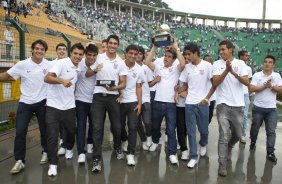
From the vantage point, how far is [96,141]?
4844 mm

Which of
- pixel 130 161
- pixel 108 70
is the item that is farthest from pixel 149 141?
pixel 108 70

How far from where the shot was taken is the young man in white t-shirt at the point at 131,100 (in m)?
5.14

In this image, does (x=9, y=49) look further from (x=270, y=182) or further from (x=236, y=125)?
(x=270, y=182)

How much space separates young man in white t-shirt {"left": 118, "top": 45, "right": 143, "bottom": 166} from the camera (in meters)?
5.14

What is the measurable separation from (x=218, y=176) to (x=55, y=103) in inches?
103

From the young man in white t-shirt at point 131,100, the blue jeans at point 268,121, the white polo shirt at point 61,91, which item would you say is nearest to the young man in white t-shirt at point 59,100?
the white polo shirt at point 61,91

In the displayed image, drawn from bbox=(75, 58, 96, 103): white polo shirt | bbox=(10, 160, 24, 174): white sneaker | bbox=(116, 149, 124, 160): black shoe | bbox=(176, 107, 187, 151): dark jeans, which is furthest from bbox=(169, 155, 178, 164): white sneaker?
bbox=(10, 160, 24, 174): white sneaker

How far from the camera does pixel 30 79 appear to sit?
4699 millimetres

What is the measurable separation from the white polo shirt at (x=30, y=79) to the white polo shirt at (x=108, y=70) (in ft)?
2.59

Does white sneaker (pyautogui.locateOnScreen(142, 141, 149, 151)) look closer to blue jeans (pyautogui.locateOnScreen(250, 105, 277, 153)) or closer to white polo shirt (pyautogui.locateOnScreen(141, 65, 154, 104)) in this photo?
white polo shirt (pyautogui.locateOnScreen(141, 65, 154, 104))

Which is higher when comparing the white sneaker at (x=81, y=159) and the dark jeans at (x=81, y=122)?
the dark jeans at (x=81, y=122)

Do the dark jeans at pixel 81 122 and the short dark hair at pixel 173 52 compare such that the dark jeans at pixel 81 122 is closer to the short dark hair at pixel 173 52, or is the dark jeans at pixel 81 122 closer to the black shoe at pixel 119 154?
the black shoe at pixel 119 154

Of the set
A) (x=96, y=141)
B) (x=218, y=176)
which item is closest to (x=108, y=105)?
(x=96, y=141)

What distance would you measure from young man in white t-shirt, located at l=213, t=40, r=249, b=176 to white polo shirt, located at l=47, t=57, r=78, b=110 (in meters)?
2.19
